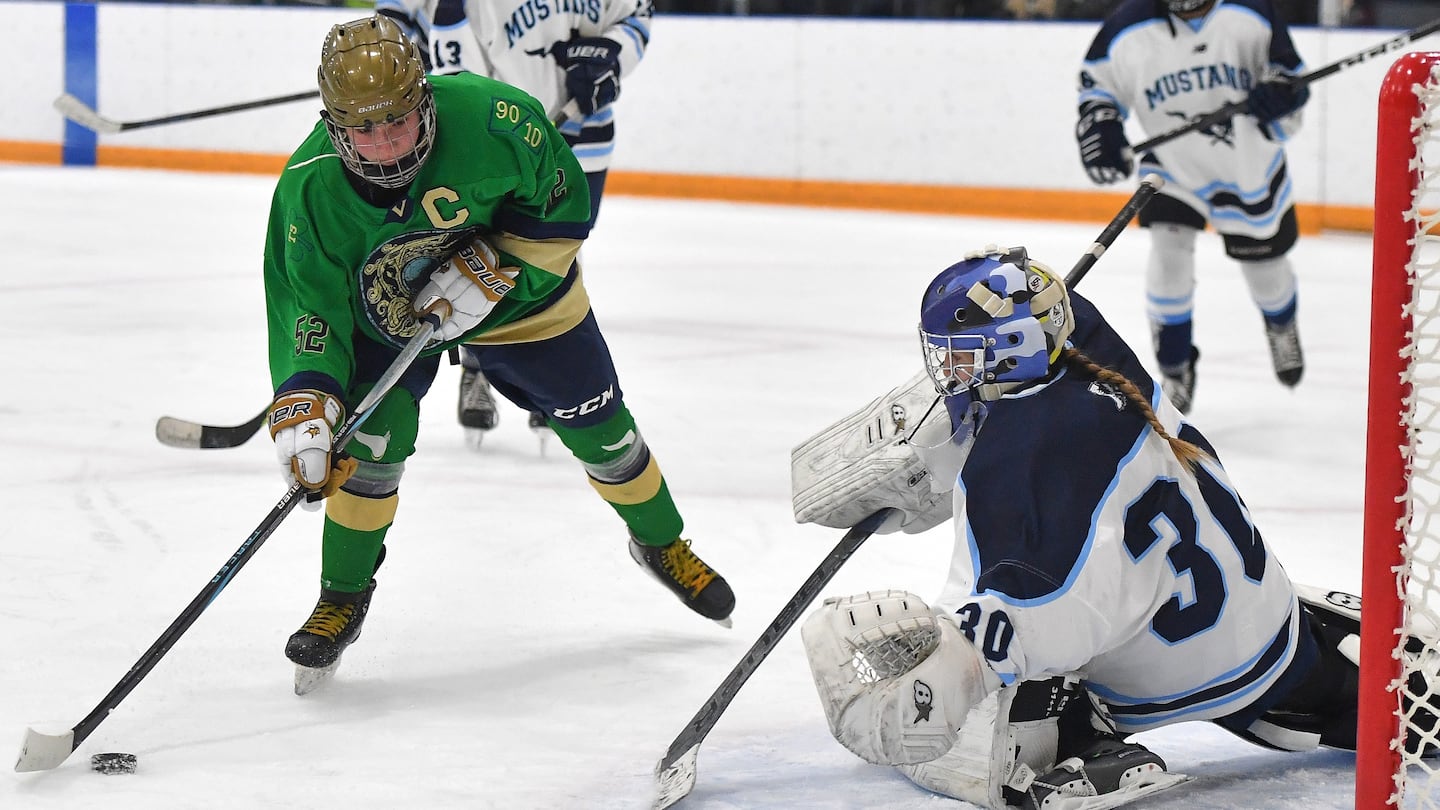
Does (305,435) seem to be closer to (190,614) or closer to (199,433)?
(190,614)

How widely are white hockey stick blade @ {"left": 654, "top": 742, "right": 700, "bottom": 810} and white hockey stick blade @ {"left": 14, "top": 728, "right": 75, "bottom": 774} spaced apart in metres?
0.70

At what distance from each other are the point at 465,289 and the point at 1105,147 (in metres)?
2.29

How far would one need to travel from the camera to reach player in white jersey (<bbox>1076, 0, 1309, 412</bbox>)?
420 centimetres

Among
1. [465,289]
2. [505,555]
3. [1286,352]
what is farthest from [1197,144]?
[465,289]

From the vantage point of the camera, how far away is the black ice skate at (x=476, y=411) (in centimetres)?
383

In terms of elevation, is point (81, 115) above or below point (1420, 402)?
below

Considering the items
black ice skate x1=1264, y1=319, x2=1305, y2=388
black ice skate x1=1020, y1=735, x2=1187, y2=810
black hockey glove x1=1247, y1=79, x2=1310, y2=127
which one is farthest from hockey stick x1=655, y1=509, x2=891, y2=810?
black ice skate x1=1264, y1=319, x2=1305, y2=388

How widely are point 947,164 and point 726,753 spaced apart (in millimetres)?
6089

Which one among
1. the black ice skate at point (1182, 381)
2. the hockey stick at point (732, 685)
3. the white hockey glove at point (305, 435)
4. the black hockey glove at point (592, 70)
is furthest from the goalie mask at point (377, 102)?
the black ice skate at point (1182, 381)

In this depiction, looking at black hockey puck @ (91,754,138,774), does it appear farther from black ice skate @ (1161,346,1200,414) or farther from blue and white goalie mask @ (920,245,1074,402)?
black ice skate @ (1161,346,1200,414)

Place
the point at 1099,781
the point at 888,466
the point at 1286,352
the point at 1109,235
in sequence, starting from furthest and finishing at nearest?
the point at 1286,352
the point at 1109,235
the point at 888,466
the point at 1099,781

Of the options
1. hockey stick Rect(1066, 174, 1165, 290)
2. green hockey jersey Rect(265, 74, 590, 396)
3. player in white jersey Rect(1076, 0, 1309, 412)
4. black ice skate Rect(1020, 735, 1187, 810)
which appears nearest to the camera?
black ice skate Rect(1020, 735, 1187, 810)

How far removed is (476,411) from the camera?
3828mm

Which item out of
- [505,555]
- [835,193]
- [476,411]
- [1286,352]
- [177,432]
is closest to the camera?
[177,432]
